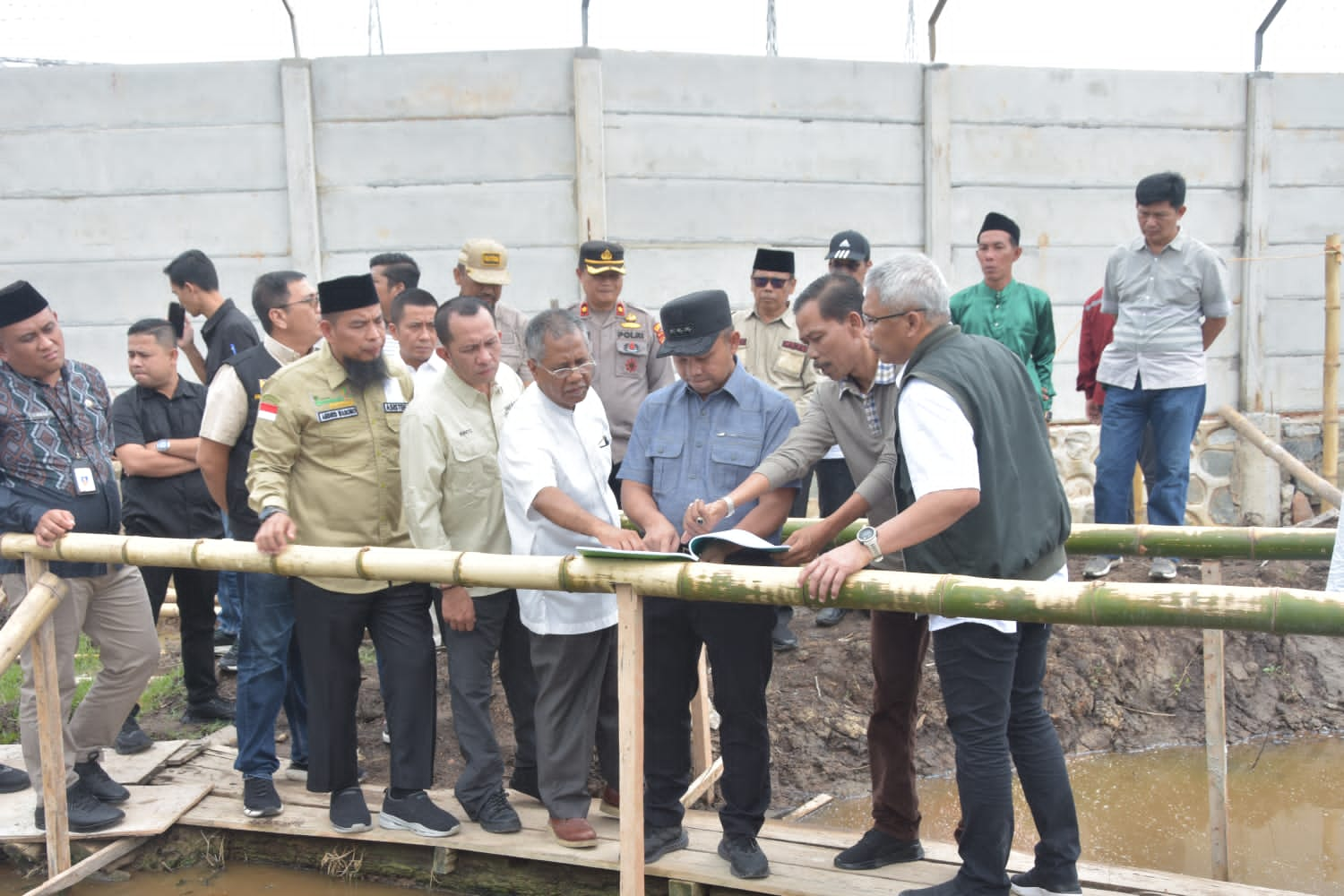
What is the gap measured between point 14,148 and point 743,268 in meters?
4.83

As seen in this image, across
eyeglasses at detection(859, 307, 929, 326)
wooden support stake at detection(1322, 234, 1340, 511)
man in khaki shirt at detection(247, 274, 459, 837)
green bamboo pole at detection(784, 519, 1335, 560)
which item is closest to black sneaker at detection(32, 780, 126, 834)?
man in khaki shirt at detection(247, 274, 459, 837)

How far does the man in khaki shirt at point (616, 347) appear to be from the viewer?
224 inches

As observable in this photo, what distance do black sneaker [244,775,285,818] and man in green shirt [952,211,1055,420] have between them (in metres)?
3.74

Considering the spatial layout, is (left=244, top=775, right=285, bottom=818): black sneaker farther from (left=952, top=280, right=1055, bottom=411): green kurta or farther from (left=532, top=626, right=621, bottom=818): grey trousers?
(left=952, top=280, right=1055, bottom=411): green kurta

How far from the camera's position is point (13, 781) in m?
4.64

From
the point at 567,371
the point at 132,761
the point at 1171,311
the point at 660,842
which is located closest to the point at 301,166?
the point at 132,761

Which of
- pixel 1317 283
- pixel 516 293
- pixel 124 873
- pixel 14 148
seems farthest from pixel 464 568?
pixel 1317 283

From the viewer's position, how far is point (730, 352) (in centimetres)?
369

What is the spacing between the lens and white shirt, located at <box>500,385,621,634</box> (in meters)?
3.77

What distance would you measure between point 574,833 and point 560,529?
98 centimetres

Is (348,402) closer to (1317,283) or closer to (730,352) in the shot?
(730,352)

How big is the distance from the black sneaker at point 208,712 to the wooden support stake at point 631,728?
9.45 ft

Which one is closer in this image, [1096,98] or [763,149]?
[763,149]

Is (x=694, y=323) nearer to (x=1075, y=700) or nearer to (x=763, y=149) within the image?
(x=1075, y=700)
